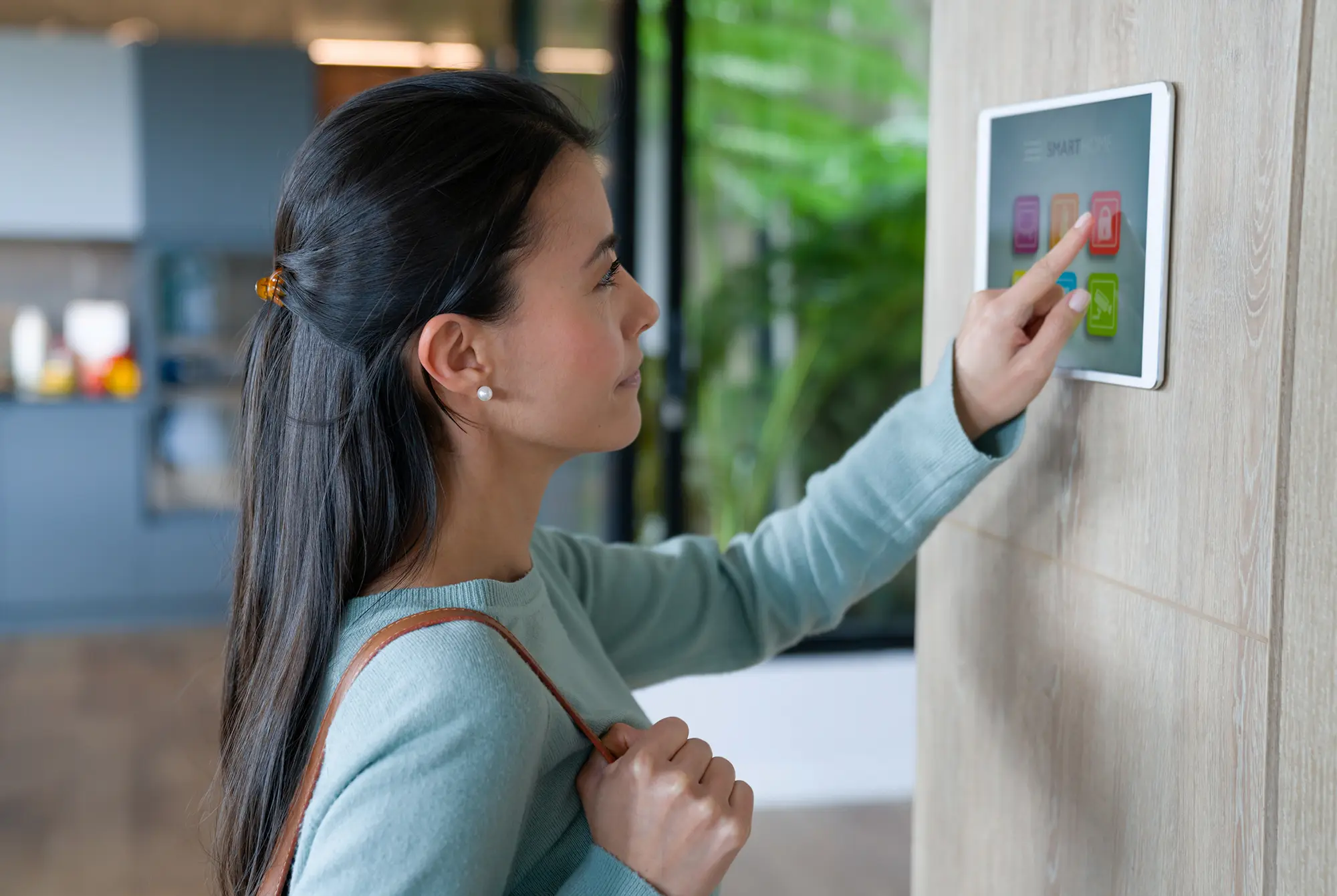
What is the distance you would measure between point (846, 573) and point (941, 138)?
1.26ft

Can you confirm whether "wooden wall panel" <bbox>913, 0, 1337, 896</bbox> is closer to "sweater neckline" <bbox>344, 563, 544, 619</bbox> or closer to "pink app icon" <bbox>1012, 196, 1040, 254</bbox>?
"pink app icon" <bbox>1012, 196, 1040, 254</bbox>

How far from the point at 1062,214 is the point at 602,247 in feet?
1.05

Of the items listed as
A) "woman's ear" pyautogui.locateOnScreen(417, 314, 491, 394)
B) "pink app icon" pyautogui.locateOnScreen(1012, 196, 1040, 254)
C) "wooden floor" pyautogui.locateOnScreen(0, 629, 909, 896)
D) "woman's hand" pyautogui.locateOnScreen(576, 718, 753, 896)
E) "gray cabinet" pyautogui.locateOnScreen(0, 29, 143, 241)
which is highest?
"gray cabinet" pyautogui.locateOnScreen(0, 29, 143, 241)

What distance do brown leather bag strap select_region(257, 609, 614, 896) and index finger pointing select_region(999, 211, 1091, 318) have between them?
1.38ft

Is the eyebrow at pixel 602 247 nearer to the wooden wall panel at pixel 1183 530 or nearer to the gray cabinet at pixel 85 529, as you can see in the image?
the wooden wall panel at pixel 1183 530

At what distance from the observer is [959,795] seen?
107cm

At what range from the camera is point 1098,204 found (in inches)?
32.1

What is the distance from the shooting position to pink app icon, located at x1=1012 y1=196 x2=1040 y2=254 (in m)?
0.90

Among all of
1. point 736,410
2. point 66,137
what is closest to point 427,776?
point 736,410

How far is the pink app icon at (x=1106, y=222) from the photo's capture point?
0.80m

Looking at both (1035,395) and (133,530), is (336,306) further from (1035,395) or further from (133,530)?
(133,530)

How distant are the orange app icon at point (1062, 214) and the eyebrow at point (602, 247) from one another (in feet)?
1.01

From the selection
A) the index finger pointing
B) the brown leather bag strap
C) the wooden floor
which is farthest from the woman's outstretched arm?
the wooden floor

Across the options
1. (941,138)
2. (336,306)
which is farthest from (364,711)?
(941,138)
